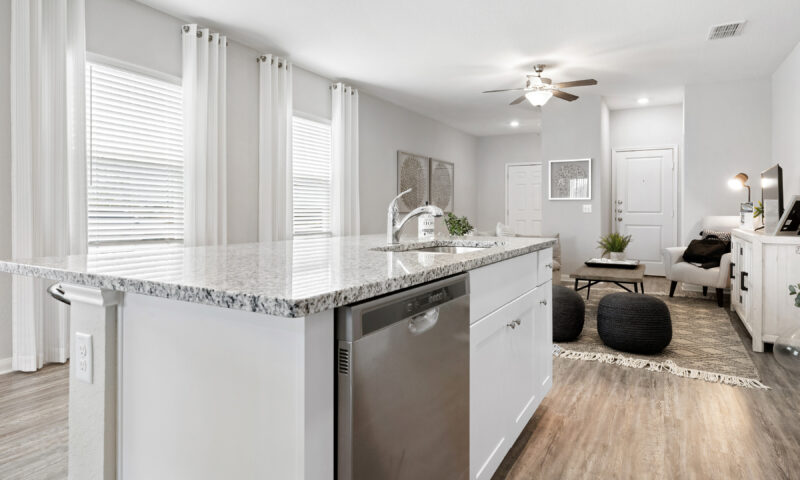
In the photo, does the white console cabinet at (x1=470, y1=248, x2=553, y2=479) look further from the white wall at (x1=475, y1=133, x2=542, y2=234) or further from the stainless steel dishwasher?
the white wall at (x1=475, y1=133, x2=542, y2=234)

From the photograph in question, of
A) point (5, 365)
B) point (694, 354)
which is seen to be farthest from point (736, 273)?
point (5, 365)

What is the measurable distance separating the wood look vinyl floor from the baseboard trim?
13cm

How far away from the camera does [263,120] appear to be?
4.48 m

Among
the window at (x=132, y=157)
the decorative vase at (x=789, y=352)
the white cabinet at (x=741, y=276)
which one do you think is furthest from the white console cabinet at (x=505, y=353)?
the window at (x=132, y=157)

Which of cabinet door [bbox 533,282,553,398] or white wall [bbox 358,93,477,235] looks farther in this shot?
white wall [bbox 358,93,477,235]

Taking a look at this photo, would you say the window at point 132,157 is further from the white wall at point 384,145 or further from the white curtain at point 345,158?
the white wall at point 384,145

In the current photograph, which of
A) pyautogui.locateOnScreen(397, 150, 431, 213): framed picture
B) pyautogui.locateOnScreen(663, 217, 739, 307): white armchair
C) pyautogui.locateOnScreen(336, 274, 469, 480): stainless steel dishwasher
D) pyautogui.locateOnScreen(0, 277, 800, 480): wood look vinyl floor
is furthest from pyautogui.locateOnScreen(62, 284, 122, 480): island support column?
pyautogui.locateOnScreen(397, 150, 431, 213): framed picture

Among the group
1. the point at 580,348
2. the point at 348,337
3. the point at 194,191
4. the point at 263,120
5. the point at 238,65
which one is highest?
the point at 238,65

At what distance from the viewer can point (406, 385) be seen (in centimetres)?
107

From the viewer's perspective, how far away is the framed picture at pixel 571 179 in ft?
21.4

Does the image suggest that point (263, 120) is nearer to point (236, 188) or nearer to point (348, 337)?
point (236, 188)

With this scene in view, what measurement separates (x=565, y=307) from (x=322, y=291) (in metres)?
3.04

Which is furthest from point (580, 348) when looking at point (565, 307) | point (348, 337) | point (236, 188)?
point (236, 188)

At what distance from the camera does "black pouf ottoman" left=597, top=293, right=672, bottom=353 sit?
10.4 feet
